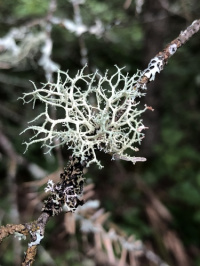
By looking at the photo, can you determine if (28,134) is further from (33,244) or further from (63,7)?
(33,244)

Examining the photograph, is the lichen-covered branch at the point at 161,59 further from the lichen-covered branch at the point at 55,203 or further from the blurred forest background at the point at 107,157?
the blurred forest background at the point at 107,157

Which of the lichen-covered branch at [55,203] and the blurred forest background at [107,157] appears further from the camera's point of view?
the blurred forest background at [107,157]

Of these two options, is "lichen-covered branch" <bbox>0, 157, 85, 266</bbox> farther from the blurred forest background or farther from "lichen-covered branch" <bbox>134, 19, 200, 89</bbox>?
the blurred forest background

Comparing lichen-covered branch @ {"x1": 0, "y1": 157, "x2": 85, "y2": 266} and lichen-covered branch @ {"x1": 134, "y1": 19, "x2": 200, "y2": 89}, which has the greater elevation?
lichen-covered branch @ {"x1": 134, "y1": 19, "x2": 200, "y2": 89}

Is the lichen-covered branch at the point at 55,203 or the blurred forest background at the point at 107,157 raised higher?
the blurred forest background at the point at 107,157

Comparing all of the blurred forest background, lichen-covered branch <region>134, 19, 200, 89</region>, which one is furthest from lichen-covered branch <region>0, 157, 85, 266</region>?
the blurred forest background

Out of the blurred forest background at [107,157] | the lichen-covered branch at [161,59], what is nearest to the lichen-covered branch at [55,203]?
the lichen-covered branch at [161,59]

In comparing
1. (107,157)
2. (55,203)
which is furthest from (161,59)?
(107,157)

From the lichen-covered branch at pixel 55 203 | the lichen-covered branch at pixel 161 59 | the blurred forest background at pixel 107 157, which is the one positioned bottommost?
the lichen-covered branch at pixel 55 203

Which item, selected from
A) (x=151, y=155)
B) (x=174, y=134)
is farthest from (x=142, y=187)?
(x=174, y=134)
